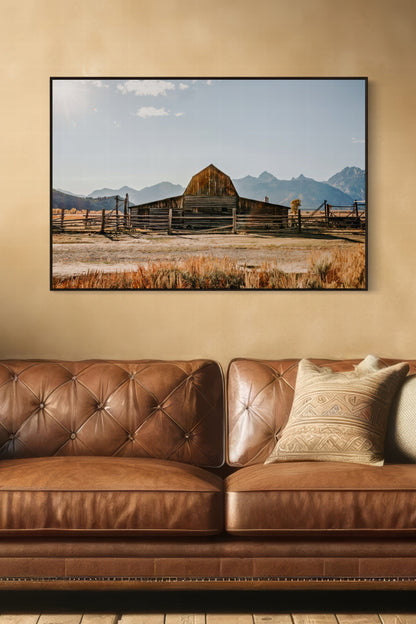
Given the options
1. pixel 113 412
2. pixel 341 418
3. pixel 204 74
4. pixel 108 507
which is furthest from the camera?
pixel 204 74

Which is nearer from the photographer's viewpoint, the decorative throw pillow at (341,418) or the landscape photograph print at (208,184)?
the decorative throw pillow at (341,418)

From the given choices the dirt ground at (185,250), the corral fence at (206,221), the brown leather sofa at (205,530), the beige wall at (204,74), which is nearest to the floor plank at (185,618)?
the brown leather sofa at (205,530)

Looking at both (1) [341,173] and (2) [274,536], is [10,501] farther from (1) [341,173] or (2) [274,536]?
A: (1) [341,173]

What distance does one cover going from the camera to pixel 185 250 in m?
3.14

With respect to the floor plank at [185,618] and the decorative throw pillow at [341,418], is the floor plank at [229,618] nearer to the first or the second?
the floor plank at [185,618]

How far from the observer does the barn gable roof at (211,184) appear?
3.14 m

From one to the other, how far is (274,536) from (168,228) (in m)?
1.59

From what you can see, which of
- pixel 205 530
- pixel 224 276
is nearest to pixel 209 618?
pixel 205 530

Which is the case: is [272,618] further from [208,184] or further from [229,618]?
[208,184]

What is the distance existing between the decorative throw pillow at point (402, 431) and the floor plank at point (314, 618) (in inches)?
24.7

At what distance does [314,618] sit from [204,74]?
7.99ft

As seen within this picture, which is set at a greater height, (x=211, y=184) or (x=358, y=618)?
(x=211, y=184)

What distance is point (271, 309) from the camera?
3137 mm

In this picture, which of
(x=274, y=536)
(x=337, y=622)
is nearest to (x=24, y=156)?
(x=274, y=536)
